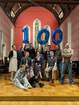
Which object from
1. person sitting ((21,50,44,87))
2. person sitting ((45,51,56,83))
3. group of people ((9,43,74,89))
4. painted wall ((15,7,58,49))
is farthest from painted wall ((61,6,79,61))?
person sitting ((21,50,44,87))

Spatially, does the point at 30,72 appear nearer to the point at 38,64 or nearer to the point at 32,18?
the point at 38,64

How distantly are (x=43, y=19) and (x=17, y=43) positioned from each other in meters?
2.58

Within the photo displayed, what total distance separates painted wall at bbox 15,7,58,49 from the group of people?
12.6m

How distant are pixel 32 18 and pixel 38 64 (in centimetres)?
1412

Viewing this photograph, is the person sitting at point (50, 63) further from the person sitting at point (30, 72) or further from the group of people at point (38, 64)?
the person sitting at point (30, 72)

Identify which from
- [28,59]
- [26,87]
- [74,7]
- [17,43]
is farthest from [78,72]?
[17,43]

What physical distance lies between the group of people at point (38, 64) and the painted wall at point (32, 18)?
12.6m

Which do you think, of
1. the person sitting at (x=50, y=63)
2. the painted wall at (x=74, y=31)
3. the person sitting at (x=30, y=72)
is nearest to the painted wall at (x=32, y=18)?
the painted wall at (x=74, y=31)

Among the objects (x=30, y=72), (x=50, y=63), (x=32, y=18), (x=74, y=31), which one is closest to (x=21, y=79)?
(x=30, y=72)

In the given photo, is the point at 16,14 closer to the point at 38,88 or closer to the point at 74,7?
the point at 74,7

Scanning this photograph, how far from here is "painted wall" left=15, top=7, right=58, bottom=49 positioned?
2498 cm

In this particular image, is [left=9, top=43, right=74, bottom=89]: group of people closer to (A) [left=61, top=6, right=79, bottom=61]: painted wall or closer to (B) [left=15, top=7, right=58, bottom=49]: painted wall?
(A) [left=61, top=6, right=79, bottom=61]: painted wall

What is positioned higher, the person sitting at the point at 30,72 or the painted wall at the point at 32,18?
the painted wall at the point at 32,18

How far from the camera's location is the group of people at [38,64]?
403 inches
